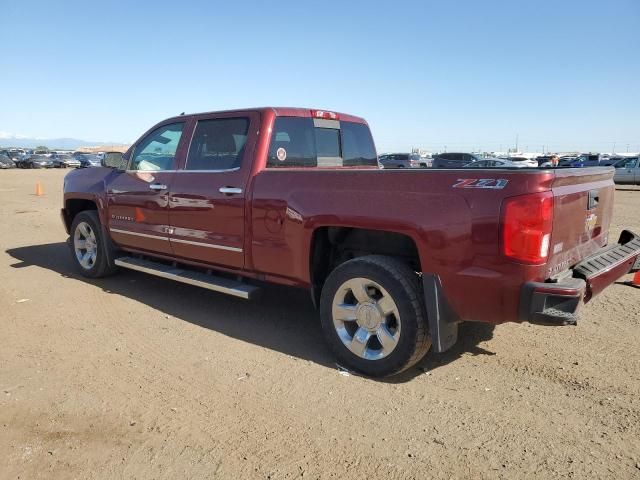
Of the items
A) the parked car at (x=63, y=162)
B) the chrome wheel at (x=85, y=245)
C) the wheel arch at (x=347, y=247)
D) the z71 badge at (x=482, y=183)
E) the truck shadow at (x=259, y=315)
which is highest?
the z71 badge at (x=482, y=183)

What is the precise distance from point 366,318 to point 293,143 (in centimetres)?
188

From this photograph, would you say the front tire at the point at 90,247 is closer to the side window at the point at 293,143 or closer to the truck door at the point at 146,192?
the truck door at the point at 146,192

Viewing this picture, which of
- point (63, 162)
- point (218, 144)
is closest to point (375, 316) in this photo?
point (218, 144)

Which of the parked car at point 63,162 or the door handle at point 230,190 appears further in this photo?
the parked car at point 63,162

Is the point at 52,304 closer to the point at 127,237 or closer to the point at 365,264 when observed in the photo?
the point at 127,237

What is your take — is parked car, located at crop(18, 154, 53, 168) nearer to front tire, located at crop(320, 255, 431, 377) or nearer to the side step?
the side step

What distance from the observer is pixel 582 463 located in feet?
8.71

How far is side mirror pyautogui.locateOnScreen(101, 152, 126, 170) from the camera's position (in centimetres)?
585

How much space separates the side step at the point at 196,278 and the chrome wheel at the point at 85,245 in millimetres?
604

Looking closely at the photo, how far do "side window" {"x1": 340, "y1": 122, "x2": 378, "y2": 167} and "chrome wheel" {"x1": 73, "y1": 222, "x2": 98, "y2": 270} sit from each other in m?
3.27

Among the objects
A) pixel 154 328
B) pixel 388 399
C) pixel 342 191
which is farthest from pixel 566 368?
pixel 154 328

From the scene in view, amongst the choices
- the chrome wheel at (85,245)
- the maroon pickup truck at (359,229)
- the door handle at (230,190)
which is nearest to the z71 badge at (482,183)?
the maroon pickup truck at (359,229)

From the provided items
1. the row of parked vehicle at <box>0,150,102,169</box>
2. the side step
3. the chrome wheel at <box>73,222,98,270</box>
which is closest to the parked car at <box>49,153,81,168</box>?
the row of parked vehicle at <box>0,150,102,169</box>

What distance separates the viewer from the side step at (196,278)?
4.46 metres
